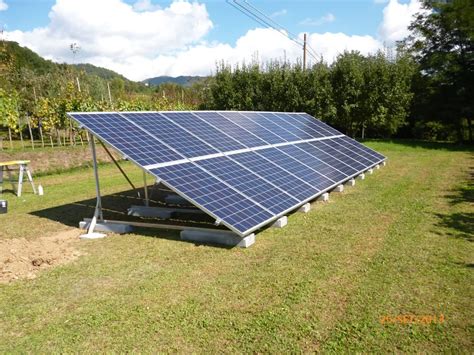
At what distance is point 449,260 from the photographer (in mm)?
6965

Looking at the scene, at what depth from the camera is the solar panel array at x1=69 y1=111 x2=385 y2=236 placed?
26.7 feet

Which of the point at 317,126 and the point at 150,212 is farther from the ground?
the point at 317,126

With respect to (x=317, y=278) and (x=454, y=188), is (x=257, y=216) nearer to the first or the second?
(x=317, y=278)

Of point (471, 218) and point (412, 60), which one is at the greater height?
point (412, 60)

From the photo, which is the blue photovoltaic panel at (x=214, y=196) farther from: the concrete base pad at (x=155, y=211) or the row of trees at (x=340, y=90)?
the row of trees at (x=340, y=90)

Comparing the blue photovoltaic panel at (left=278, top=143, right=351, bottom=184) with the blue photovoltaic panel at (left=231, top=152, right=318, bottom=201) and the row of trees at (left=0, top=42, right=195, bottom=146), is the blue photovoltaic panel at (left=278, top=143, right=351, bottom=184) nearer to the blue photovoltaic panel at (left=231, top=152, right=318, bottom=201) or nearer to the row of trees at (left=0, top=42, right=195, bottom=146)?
the blue photovoltaic panel at (left=231, top=152, right=318, bottom=201)

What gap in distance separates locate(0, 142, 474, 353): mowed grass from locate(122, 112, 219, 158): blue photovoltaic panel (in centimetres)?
A: 215

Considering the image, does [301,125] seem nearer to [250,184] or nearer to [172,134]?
[172,134]

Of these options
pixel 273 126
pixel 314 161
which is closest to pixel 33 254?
pixel 314 161

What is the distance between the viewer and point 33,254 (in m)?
7.88

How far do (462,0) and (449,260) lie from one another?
25.1 metres

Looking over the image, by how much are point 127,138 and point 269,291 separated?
4.78m

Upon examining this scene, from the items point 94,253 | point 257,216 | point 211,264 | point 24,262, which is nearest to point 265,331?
point 211,264

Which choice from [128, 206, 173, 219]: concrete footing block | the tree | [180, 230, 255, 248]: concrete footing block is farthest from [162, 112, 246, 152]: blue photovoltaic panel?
the tree
